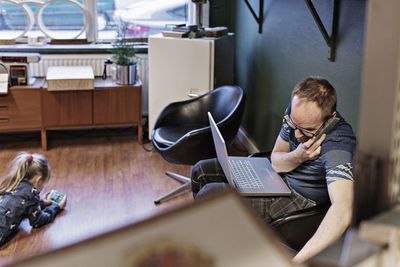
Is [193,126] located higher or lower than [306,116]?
lower

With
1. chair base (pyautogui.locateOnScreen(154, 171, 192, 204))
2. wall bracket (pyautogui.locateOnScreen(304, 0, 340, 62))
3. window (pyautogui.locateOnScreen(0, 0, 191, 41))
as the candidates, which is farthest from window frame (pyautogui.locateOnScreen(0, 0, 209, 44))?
wall bracket (pyautogui.locateOnScreen(304, 0, 340, 62))

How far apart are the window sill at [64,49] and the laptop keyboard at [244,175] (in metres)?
2.71

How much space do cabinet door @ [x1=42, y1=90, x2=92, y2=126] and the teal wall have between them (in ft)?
4.86

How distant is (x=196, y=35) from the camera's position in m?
4.48

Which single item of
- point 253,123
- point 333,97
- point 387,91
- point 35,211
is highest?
point 387,91

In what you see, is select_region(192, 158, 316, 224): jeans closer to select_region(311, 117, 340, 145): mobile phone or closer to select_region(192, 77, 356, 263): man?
select_region(192, 77, 356, 263): man

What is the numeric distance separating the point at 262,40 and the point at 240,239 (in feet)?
12.8

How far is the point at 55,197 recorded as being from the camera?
3672 mm

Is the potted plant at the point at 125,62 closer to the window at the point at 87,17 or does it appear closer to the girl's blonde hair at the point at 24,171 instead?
the window at the point at 87,17

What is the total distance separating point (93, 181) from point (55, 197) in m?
0.49

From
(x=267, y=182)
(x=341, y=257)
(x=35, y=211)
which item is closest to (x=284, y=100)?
(x=267, y=182)

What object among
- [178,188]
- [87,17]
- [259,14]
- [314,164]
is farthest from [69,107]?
[314,164]

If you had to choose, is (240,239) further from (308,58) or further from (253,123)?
(253,123)

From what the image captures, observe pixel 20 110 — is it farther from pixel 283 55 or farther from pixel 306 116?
pixel 306 116
